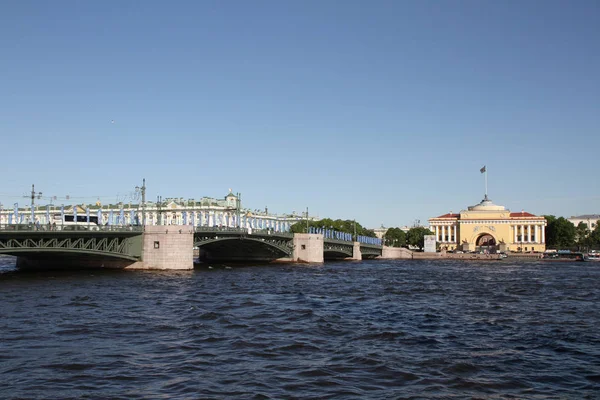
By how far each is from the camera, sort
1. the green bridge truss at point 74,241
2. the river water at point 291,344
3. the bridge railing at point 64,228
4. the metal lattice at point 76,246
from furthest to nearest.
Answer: the bridge railing at point 64,228
the metal lattice at point 76,246
the green bridge truss at point 74,241
the river water at point 291,344

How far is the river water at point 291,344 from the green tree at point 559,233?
114164mm

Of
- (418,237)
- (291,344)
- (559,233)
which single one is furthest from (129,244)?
(559,233)

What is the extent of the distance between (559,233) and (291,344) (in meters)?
140

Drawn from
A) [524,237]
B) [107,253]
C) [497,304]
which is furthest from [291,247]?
[524,237]

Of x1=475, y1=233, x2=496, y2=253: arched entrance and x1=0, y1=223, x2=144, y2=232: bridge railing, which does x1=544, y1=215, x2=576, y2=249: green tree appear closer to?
x1=475, y1=233, x2=496, y2=253: arched entrance

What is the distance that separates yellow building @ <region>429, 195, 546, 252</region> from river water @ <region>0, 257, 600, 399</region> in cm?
10855

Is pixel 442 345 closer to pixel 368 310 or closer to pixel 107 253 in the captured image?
pixel 368 310

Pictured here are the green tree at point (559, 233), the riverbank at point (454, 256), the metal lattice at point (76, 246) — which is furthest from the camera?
the green tree at point (559, 233)

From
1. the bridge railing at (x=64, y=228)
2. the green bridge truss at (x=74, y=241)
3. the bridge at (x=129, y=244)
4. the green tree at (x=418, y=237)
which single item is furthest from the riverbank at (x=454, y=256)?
the bridge railing at (x=64, y=228)

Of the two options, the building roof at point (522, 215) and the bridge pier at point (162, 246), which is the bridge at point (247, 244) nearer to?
the bridge pier at point (162, 246)

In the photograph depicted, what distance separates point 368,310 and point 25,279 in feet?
93.4

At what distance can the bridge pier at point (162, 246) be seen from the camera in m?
57.2

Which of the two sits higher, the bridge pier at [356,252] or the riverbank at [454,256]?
the bridge pier at [356,252]

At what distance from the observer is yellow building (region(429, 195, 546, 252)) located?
144m
